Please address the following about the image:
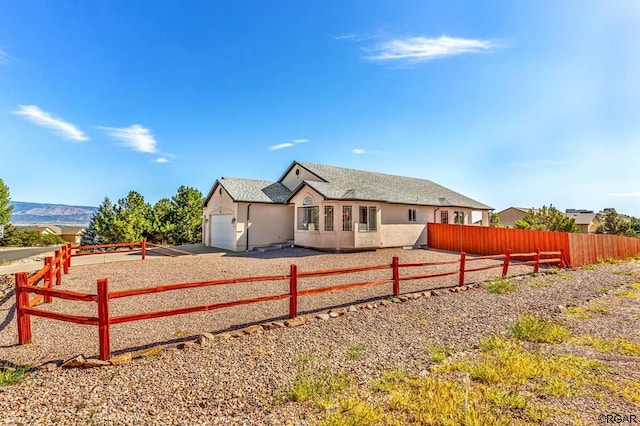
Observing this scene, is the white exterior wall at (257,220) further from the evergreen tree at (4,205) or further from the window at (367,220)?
the evergreen tree at (4,205)

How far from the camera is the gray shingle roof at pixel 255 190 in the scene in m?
20.2

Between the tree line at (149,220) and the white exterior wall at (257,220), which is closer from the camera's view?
the white exterior wall at (257,220)

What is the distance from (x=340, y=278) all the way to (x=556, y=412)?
8.64 m

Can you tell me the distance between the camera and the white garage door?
20.3 metres

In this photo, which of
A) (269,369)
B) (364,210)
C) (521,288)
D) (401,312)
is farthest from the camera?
(364,210)

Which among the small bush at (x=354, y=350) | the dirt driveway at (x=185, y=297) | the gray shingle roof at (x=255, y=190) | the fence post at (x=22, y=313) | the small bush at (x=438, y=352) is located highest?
the gray shingle roof at (x=255, y=190)

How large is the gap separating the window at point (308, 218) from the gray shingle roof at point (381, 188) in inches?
64.6

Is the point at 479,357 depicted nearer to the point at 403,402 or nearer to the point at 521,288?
the point at 403,402

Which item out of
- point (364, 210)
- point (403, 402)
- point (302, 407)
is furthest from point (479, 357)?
point (364, 210)

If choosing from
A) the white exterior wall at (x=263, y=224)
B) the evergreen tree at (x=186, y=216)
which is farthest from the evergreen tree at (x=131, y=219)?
the white exterior wall at (x=263, y=224)

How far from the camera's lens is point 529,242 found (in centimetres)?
1819

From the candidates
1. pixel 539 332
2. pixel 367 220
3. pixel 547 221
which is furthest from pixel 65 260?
pixel 547 221

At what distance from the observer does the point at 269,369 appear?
500 cm

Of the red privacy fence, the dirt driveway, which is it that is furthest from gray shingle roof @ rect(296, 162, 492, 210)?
the dirt driveway
